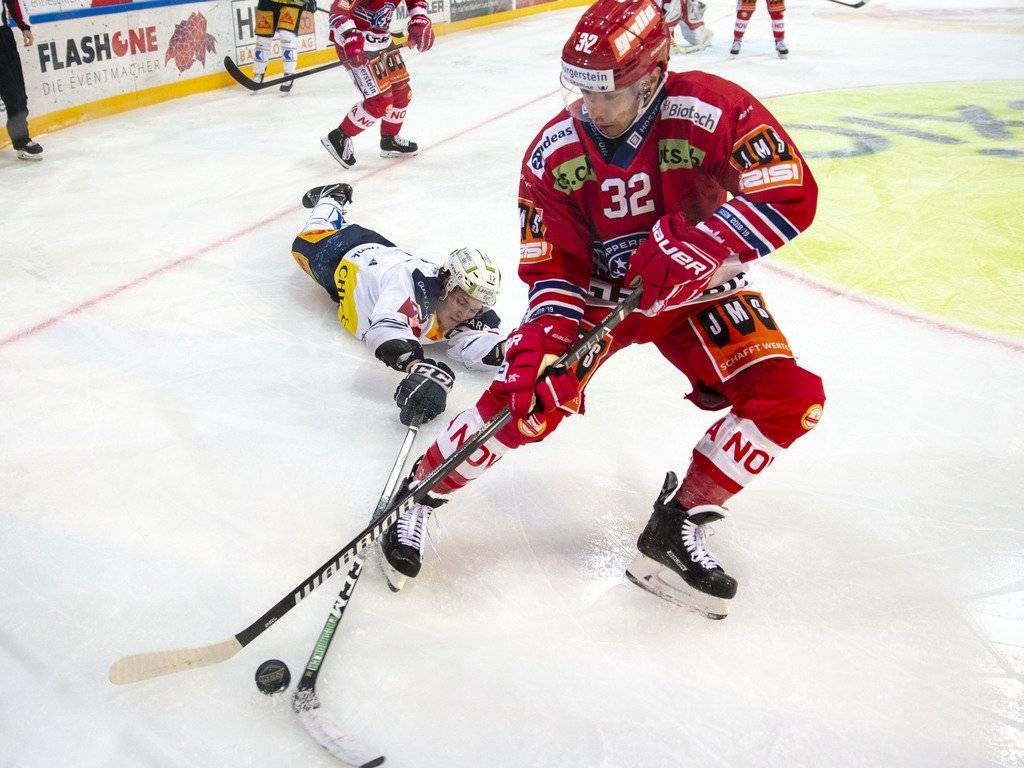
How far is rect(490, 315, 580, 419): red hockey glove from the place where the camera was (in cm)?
182

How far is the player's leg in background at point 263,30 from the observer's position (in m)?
6.59

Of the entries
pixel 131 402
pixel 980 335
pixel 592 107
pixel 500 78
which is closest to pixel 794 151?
pixel 592 107

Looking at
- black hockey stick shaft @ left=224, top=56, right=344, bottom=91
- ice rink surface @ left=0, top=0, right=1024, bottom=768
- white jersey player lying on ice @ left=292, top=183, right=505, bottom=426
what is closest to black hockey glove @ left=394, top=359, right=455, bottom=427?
white jersey player lying on ice @ left=292, top=183, right=505, bottom=426

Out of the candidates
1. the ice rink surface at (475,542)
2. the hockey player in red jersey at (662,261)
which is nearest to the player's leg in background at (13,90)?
the ice rink surface at (475,542)

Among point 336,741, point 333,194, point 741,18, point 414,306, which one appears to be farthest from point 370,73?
point 741,18

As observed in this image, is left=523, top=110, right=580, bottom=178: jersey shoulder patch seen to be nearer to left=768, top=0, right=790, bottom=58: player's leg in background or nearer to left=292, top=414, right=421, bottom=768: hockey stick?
left=292, top=414, right=421, bottom=768: hockey stick

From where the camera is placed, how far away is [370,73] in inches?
191

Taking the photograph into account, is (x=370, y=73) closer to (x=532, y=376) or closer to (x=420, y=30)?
(x=420, y=30)

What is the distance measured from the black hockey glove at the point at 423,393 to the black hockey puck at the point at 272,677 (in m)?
0.93

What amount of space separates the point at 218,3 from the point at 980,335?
5667mm

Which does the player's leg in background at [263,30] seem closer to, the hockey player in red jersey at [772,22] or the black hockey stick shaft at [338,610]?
the hockey player in red jersey at [772,22]

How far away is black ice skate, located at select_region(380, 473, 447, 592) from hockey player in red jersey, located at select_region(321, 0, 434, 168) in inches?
129

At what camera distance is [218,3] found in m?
6.60

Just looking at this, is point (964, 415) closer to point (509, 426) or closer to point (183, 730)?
point (509, 426)
